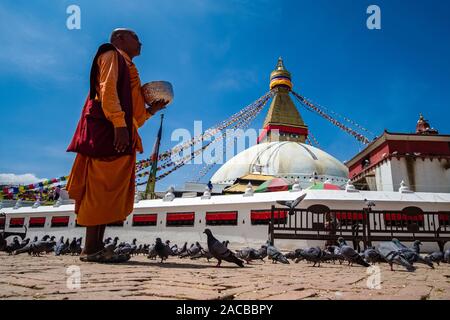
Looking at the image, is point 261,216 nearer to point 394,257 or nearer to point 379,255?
point 379,255

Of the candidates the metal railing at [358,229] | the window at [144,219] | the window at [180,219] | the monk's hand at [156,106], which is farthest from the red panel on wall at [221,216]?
the monk's hand at [156,106]

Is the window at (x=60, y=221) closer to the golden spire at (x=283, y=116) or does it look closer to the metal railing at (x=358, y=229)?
the metal railing at (x=358, y=229)

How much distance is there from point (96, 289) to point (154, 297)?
1.60ft

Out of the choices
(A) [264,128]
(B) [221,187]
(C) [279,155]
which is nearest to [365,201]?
(B) [221,187]

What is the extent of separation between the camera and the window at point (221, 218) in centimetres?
1636

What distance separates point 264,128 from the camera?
43.6 metres

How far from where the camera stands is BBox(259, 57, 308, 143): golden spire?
42.1m

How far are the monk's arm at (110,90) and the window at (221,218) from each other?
1273 cm

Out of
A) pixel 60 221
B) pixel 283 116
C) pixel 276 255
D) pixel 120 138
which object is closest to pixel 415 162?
pixel 276 255

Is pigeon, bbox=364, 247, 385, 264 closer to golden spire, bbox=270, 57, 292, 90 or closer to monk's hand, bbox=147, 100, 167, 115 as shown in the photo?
monk's hand, bbox=147, 100, 167, 115

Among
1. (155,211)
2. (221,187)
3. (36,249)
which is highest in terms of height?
(221,187)

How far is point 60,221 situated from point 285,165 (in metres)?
21.6
